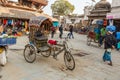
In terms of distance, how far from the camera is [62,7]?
216ft

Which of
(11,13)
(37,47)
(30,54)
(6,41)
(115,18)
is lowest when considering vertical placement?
(30,54)

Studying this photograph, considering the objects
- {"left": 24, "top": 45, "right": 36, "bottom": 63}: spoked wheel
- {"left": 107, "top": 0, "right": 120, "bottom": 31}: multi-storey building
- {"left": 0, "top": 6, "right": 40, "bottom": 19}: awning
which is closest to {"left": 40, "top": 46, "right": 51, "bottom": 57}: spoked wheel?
{"left": 24, "top": 45, "right": 36, "bottom": 63}: spoked wheel

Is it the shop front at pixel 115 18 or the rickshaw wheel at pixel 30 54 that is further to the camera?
the shop front at pixel 115 18

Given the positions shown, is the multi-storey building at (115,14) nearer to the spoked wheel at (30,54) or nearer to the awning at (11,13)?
the awning at (11,13)

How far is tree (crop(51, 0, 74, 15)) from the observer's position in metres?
65.4

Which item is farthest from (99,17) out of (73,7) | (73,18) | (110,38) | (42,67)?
(73,7)

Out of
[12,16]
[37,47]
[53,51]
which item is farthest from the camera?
[12,16]

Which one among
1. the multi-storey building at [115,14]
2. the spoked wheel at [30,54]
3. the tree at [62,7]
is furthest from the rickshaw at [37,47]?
the tree at [62,7]

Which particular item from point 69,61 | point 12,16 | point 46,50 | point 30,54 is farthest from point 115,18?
point 69,61

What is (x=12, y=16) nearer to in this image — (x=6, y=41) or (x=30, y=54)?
(x=30, y=54)

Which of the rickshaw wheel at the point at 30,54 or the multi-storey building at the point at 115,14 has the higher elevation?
the multi-storey building at the point at 115,14

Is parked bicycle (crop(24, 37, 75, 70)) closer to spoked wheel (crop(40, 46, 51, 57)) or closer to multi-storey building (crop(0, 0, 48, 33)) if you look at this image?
spoked wheel (crop(40, 46, 51, 57))

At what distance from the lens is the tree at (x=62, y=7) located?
6544cm

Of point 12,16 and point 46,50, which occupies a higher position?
point 12,16
